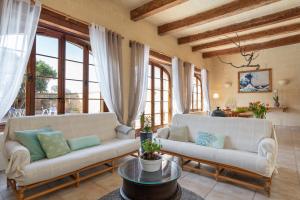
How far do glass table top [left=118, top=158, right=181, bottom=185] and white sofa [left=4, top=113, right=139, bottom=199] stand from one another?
0.69m

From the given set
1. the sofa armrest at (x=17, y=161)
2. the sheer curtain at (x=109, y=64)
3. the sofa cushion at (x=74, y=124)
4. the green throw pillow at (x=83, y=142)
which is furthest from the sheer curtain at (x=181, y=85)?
the sofa armrest at (x=17, y=161)

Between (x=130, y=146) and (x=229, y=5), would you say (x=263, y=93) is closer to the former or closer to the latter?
(x=229, y=5)

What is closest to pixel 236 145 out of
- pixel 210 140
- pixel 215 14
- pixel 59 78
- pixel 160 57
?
pixel 210 140

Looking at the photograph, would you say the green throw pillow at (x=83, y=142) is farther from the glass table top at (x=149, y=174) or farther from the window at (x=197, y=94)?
the window at (x=197, y=94)

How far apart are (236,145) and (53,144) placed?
8.69ft

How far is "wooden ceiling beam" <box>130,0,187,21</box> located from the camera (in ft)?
12.0

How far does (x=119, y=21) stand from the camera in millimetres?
4082

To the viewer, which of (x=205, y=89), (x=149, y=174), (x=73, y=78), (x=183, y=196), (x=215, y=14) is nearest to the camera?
(x=149, y=174)

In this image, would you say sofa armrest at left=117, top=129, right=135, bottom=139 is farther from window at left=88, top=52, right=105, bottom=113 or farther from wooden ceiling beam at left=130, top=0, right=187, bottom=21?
wooden ceiling beam at left=130, top=0, right=187, bottom=21

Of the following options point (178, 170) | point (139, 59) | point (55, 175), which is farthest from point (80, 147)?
point (139, 59)

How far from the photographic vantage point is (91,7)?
11.7 ft

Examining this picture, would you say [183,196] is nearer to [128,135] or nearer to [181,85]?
[128,135]

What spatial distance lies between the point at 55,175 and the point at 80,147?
62 centimetres

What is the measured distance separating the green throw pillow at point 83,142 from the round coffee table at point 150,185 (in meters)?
1.07
